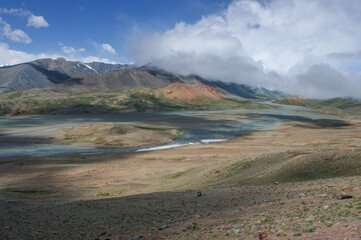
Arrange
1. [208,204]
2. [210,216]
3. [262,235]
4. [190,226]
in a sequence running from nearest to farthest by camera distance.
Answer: [262,235]
[190,226]
[210,216]
[208,204]

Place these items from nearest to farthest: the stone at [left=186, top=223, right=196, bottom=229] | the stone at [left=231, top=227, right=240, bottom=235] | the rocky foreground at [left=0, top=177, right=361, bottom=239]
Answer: the rocky foreground at [left=0, top=177, right=361, bottom=239]
the stone at [left=231, top=227, right=240, bottom=235]
the stone at [left=186, top=223, right=196, bottom=229]

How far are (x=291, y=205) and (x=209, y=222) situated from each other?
5.70 meters

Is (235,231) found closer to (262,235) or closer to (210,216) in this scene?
(262,235)

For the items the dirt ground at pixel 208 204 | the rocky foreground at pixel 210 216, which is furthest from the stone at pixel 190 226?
the dirt ground at pixel 208 204

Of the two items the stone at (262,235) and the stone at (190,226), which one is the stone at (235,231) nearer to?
the stone at (262,235)

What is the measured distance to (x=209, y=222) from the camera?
1745cm

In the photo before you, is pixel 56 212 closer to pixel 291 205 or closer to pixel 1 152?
pixel 291 205

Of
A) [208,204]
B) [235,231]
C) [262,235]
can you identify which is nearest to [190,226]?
[235,231]

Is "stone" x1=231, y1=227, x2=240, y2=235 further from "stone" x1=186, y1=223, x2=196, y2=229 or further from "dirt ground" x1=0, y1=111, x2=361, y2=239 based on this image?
"stone" x1=186, y1=223, x2=196, y2=229

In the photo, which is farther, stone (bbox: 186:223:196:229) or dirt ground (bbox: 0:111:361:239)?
stone (bbox: 186:223:196:229)

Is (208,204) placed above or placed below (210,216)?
below

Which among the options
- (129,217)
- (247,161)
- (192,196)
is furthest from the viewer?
(247,161)

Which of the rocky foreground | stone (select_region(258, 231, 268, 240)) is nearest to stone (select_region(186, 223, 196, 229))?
the rocky foreground

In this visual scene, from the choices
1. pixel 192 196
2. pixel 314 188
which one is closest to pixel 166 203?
pixel 192 196
